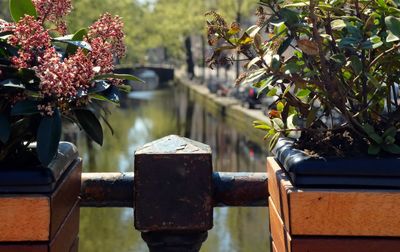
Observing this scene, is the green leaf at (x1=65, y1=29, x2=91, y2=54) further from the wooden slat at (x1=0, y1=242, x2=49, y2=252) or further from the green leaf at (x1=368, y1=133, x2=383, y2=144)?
the green leaf at (x1=368, y1=133, x2=383, y2=144)

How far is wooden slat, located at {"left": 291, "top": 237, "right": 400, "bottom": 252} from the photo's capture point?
1.48 m

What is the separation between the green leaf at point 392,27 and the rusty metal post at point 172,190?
0.63 meters

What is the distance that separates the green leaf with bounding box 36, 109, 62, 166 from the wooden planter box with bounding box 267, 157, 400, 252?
651 millimetres

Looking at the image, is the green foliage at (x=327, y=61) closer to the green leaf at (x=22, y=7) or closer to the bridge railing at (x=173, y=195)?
the bridge railing at (x=173, y=195)

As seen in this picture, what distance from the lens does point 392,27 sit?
148 centimetres

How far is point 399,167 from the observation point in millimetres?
1496

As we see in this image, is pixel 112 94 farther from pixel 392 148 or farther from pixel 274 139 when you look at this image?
pixel 392 148

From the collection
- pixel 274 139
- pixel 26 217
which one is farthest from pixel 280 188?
pixel 26 217

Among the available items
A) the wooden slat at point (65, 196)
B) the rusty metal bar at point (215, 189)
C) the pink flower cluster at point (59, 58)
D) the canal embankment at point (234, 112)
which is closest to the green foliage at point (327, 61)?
the rusty metal bar at point (215, 189)

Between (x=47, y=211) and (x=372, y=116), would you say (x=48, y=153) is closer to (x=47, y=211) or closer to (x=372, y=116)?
(x=47, y=211)

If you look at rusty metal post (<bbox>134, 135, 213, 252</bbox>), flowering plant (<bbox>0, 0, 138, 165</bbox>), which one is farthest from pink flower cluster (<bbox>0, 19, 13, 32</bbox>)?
rusty metal post (<bbox>134, 135, 213, 252</bbox>)

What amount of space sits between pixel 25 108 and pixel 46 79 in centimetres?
11

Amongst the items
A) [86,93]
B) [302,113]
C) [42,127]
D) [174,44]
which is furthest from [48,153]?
[174,44]

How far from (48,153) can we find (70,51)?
413mm
